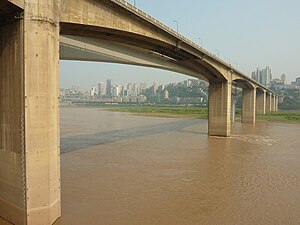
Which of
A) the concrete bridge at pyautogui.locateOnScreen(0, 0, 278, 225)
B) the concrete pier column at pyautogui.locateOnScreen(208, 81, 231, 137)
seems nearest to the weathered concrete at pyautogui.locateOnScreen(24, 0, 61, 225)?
the concrete bridge at pyautogui.locateOnScreen(0, 0, 278, 225)

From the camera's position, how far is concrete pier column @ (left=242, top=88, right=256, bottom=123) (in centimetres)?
5547

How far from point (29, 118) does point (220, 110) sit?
28.2 meters

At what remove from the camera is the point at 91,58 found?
23.3m

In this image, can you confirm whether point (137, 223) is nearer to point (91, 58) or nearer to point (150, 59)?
point (91, 58)

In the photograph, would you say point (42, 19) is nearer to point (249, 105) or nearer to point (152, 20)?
point (152, 20)

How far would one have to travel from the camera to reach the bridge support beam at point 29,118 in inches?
339

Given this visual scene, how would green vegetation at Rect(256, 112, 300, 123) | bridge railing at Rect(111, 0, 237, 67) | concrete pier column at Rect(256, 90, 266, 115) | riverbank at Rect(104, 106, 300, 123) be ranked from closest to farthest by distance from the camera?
bridge railing at Rect(111, 0, 237, 67)
green vegetation at Rect(256, 112, 300, 123)
riverbank at Rect(104, 106, 300, 123)
concrete pier column at Rect(256, 90, 266, 115)

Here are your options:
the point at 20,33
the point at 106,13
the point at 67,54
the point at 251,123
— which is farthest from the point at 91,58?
the point at 251,123

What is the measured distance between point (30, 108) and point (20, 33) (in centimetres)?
211

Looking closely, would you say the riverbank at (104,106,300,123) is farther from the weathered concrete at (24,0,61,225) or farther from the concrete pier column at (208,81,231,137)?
the weathered concrete at (24,0,61,225)

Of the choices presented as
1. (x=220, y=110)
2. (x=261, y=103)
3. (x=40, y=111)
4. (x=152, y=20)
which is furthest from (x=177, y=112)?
(x=40, y=111)

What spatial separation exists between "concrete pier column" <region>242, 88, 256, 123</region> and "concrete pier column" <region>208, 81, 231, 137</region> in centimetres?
2234

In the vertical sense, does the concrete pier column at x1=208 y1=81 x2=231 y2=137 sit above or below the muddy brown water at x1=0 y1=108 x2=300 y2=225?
above

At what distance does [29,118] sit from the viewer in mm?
8648
